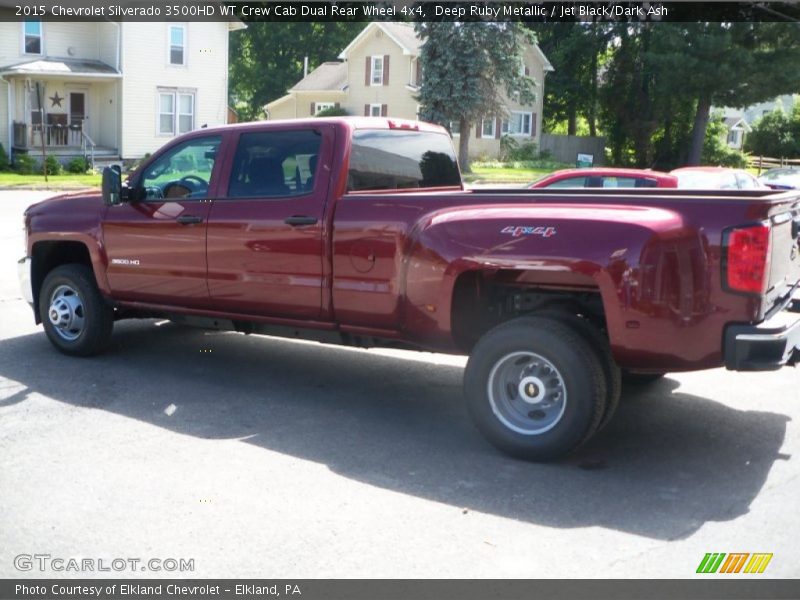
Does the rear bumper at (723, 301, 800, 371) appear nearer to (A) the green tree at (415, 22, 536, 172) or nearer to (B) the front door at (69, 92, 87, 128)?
(B) the front door at (69, 92, 87, 128)

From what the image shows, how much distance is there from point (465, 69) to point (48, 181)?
1978cm

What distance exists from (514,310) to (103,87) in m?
37.0

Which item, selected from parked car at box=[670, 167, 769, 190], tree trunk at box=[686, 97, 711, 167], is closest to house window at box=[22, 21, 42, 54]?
parked car at box=[670, 167, 769, 190]

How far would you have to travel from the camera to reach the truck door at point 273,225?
6.79m

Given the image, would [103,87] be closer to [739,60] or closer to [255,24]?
[739,60]

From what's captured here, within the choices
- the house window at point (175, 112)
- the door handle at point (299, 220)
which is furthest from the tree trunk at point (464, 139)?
the door handle at point (299, 220)

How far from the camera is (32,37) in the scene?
37906 millimetres

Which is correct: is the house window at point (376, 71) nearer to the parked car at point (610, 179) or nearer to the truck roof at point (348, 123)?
the parked car at point (610, 179)

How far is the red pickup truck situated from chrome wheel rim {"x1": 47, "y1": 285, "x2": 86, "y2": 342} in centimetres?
2

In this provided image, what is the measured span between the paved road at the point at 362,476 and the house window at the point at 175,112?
34152mm

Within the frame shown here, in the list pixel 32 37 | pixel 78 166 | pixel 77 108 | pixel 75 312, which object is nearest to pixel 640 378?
pixel 75 312

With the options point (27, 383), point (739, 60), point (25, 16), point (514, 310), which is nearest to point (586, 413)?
point (514, 310)

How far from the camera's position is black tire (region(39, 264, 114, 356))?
8133mm

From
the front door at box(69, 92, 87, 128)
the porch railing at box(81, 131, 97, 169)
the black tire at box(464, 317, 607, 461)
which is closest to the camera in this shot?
the black tire at box(464, 317, 607, 461)
